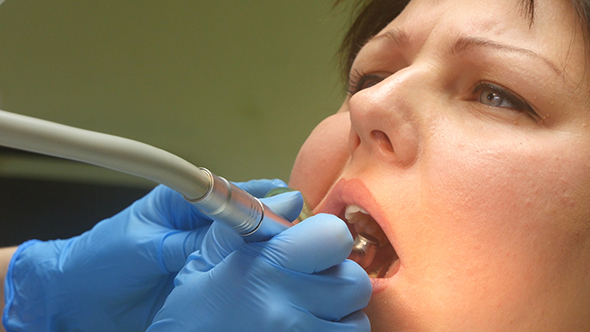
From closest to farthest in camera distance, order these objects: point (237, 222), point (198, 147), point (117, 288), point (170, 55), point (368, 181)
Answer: point (237, 222) < point (368, 181) < point (117, 288) < point (170, 55) < point (198, 147)

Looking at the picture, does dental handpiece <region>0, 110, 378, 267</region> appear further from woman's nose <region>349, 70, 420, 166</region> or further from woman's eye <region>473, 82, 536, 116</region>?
woman's eye <region>473, 82, 536, 116</region>

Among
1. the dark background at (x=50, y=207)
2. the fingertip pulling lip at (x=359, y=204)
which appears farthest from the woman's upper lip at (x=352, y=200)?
the dark background at (x=50, y=207)

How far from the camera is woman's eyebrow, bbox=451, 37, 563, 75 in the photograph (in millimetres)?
757

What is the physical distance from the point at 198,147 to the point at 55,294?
2.65 ft

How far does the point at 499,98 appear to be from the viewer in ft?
2.69

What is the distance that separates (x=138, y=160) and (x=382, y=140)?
480 millimetres

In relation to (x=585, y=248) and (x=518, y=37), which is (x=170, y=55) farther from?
(x=585, y=248)

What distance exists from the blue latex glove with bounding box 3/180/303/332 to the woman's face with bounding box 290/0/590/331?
1.62ft

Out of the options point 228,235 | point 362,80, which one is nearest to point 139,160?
point 228,235

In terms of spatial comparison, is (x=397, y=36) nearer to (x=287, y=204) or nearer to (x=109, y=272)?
(x=287, y=204)

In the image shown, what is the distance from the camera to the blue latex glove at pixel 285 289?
69 centimetres

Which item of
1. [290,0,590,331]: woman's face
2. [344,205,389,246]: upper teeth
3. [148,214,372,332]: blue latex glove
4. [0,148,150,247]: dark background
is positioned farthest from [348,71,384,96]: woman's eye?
[0,148,150,247]: dark background

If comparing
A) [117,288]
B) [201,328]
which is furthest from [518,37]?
[117,288]

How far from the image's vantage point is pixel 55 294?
1.17m
